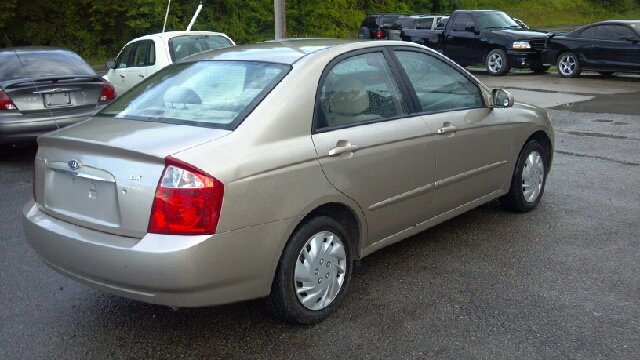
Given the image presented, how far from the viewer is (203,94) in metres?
4.03

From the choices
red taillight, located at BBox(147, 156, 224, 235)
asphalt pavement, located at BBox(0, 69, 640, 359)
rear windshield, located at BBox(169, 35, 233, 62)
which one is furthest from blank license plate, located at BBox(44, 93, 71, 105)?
red taillight, located at BBox(147, 156, 224, 235)

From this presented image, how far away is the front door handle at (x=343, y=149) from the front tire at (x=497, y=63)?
1594 cm

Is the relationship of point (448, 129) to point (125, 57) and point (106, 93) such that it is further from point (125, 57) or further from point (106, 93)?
point (125, 57)

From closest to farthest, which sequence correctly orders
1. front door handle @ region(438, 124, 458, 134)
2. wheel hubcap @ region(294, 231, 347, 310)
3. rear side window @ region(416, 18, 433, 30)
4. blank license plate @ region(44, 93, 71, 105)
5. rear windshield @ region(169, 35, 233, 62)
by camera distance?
wheel hubcap @ region(294, 231, 347, 310)
front door handle @ region(438, 124, 458, 134)
blank license plate @ region(44, 93, 71, 105)
rear windshield @ region(169, 35, 233, 62)
rear side window @ region(416, 18, 433, 30)

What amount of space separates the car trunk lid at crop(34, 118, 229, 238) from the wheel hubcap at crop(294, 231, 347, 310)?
830 millimetres

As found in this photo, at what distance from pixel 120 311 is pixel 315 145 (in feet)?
5.15

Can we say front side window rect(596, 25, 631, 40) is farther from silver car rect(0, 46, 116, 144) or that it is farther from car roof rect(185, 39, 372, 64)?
car roof rect(185, 39, 372, 64)

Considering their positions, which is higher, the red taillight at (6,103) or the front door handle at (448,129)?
the front door handle at (448,129)

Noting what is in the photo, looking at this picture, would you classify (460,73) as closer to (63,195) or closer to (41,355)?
(63,195)

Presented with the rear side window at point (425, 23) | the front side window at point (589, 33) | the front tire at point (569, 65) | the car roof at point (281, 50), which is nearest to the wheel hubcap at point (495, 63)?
the front tire at point (569, 65)

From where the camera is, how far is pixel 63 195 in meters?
3.68

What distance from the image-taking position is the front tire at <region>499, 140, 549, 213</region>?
5680mm

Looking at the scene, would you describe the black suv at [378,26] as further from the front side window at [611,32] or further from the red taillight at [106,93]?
the red taillight at [106,93]

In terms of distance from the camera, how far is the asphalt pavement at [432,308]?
357 centimetres
